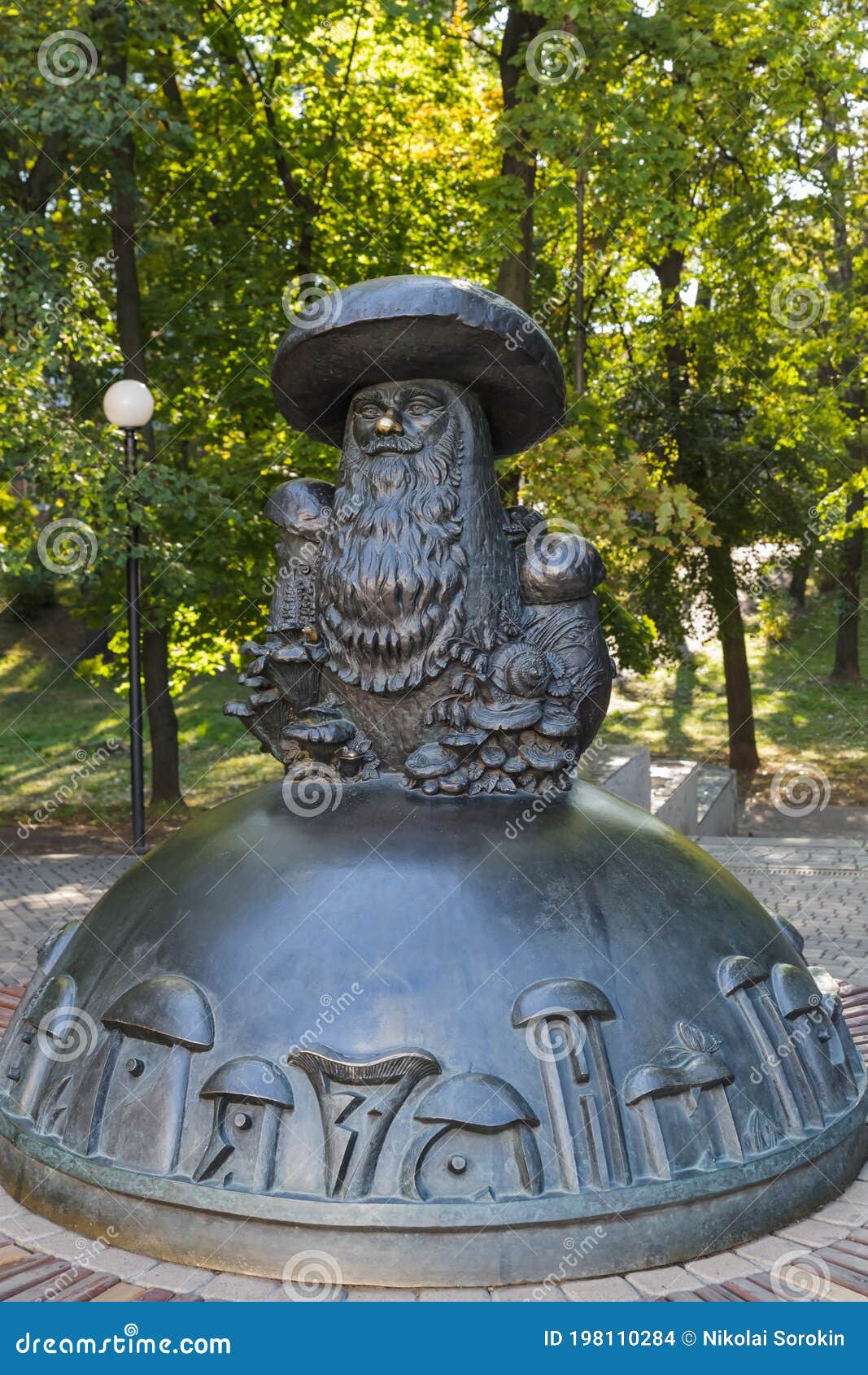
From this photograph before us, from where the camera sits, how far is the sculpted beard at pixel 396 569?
3873 millimetres

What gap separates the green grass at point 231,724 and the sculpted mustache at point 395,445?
11.4m

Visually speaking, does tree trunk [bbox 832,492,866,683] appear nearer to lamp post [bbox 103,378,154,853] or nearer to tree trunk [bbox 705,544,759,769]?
tree trunk [bbox 705,544,759,769]

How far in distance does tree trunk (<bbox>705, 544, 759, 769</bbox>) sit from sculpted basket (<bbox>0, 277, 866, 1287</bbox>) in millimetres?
14368

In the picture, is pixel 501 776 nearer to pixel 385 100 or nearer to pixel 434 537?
pixel 434 537

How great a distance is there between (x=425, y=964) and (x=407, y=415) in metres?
1.75

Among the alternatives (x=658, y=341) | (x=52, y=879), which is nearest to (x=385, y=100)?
(x=658, y=341)

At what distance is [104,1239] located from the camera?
336 cm

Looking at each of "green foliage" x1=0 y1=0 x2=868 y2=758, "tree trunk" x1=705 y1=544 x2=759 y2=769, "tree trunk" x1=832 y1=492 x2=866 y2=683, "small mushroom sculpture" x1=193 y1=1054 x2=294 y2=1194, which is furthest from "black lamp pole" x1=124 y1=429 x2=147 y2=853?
"tree trunk" x1=832 y1=492 x2=866 y2=683

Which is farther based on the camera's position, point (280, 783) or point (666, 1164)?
point (280, 783)

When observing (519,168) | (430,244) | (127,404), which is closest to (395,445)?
(127,404)

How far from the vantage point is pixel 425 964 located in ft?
10.9

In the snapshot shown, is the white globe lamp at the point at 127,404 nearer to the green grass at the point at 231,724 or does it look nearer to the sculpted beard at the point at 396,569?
the sculpted beard at the point at 396,569

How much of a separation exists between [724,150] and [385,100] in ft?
13.0

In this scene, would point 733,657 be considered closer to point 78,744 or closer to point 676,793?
point 676,793
